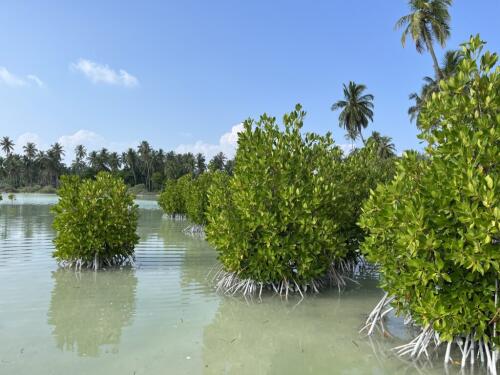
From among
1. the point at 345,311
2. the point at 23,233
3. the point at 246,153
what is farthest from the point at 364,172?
the point at 23,233

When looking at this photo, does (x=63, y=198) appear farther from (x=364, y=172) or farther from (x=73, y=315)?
(x=364, y=172)

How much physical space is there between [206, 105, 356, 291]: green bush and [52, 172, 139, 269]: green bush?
10.6 feet

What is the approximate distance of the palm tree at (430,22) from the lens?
90.5 ft

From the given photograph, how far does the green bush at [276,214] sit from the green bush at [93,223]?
10.6 feet

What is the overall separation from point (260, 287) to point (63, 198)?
601cm

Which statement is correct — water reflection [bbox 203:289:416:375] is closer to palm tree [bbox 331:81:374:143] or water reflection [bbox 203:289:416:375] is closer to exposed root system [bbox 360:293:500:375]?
exposed root system [bbox 360:293:500:375]

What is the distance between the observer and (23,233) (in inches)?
709

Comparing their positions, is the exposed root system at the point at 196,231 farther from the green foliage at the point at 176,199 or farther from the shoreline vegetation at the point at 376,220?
the shoreline vegetation at the point at 376,220

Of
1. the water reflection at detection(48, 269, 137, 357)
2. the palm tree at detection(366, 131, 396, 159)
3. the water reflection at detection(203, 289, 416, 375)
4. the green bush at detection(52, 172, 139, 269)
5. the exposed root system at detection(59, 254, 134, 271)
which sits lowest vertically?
the water reflection at detection(203, 289, 416, 375)

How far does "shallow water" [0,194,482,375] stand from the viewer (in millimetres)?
5016


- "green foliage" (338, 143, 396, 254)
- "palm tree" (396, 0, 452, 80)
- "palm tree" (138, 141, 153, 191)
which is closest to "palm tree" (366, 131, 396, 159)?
"palm tree" (396, 0, 452, 80)

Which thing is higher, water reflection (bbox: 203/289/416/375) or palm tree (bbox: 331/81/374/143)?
palm tree (bbox: 331/81/374/143)

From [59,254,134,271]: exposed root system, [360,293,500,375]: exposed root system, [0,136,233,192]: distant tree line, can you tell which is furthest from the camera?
[0,136,233,192]: distant tree line

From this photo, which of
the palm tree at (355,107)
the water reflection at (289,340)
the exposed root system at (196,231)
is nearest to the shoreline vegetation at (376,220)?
the water reflection at (289,340)
